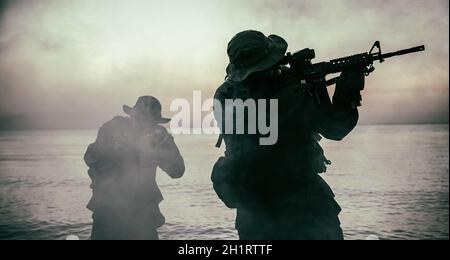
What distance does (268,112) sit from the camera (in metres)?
3.78

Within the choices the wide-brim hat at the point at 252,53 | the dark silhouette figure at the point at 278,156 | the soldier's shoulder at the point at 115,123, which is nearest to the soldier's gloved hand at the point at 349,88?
the dark silhouette figure at the point at 278,156

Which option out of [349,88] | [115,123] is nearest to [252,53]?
[349,88]

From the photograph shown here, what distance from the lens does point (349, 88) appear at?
347 cm

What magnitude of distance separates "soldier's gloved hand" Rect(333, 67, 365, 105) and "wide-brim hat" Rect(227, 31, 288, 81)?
1.94ft

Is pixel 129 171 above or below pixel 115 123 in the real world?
below

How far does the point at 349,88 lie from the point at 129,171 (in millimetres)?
5114

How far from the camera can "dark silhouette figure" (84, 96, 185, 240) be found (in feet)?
23.9

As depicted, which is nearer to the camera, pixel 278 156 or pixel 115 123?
pixel 278 156

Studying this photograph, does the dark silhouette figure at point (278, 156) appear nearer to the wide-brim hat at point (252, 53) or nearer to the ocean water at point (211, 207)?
the wide-brim hat at point (252, 53)

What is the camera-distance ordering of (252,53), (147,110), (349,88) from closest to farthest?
(349,88) → (252,53) → (147,110)

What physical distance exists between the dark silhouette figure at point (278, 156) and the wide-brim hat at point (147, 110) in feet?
11.6

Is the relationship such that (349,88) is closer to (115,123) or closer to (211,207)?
(115,123)

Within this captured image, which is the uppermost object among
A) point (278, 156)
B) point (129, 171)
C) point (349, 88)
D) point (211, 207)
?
point (349, 88)
